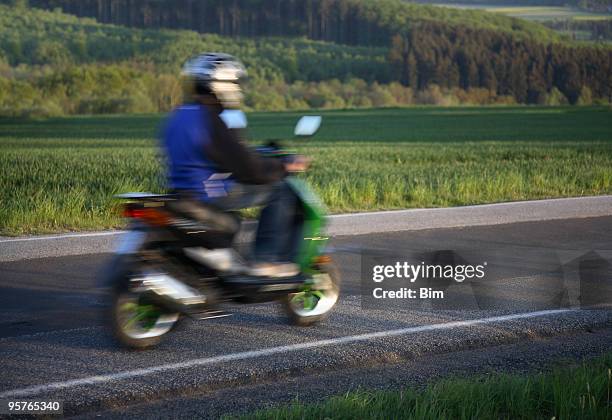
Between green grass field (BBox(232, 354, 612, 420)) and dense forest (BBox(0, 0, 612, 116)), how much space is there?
65.8 meters

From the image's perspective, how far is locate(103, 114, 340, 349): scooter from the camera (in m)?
6.80

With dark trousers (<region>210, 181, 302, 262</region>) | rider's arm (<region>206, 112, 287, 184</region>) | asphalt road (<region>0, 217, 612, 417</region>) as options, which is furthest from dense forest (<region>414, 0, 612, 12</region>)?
rider's arm (<region>206, 112, 287, 184</region>)

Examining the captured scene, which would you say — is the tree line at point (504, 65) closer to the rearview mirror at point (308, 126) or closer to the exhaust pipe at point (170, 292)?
the rearview mirror at point (308, 126)

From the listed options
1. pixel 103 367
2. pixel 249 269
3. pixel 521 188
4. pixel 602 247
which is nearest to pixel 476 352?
pixel 249 269

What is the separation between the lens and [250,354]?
22.3 ft

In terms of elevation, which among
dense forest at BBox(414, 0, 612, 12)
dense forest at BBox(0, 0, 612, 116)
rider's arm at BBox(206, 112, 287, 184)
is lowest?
dense forest at BBox(0, 0, 612, 116)

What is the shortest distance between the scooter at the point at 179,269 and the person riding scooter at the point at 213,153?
107 mm

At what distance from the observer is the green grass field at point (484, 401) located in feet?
17.4

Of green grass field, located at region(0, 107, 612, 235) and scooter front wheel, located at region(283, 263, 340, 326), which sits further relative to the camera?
green grass field, located at region(0, 107, 612, 235)

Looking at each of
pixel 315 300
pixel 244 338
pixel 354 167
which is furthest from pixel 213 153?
pixel 354 167

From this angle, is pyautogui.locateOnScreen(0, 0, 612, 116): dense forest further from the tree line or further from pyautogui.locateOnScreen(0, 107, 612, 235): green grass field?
pyautogui.locateOnScreen(0, 107, 612, 235): green grass field

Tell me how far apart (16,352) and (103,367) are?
2.29ft

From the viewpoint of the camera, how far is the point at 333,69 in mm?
141375

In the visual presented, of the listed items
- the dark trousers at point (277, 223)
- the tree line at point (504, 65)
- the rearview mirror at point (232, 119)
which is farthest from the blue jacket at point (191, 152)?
the tree line at point (504, 65)
